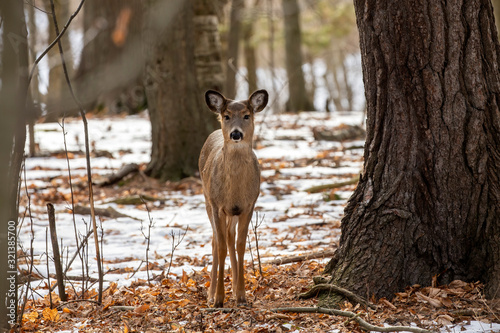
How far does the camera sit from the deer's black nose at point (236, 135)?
17.7 ft

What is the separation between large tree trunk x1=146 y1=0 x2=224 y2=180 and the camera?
36.2ft

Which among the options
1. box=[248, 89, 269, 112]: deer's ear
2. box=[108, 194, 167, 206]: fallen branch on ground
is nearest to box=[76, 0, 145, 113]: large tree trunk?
box=[108, 194, 167, 206]: fallen branch on ground

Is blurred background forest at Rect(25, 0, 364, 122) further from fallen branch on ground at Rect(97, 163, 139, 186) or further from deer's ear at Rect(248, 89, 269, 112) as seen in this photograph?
fallen branch on ground at Rect(97, 163, 139, 186)

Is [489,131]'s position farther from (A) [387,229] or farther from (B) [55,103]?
(B) [55,103]

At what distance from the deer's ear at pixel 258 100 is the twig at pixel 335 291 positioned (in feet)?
5.63

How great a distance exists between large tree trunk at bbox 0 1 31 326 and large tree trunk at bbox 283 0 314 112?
1802 cm

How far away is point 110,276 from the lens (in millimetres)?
6297

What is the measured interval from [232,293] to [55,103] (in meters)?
2.62

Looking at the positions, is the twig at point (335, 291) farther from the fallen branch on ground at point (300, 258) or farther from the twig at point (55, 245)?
the twig at point (55, 245)

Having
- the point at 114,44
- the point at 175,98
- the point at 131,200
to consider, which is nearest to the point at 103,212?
the point at 131,200

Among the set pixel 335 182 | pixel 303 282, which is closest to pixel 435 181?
pixel 303 282

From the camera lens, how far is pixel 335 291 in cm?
487

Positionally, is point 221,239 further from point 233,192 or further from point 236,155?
point 236,155

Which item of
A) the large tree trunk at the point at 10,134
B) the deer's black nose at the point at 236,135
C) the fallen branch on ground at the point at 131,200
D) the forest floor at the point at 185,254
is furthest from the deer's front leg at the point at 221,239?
the fallen branch on ground at the point at 131,200
